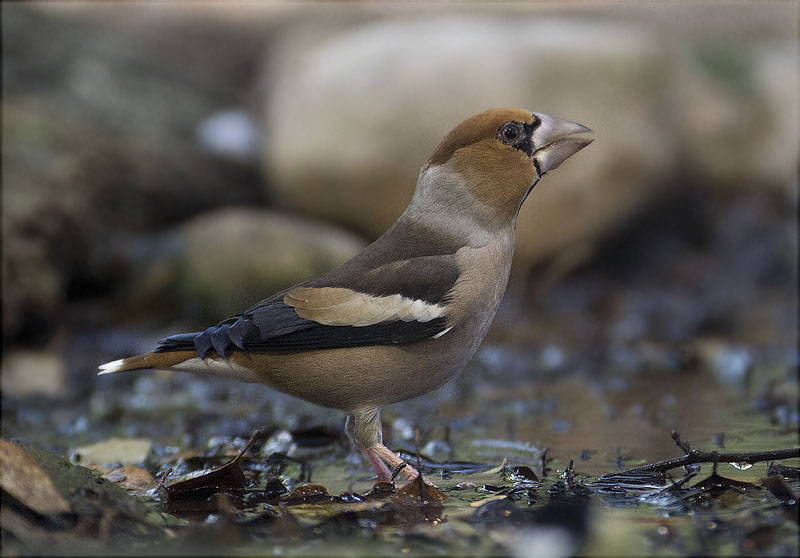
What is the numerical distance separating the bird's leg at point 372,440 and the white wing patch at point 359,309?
384 mm

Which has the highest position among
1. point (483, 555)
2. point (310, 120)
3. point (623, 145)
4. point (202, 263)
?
point (310, 120)

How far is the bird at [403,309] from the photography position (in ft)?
10.8

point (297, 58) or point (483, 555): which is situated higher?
point (297, 58)

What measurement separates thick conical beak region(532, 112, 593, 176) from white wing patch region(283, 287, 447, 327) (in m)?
0.73

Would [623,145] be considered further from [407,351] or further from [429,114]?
[407,351]

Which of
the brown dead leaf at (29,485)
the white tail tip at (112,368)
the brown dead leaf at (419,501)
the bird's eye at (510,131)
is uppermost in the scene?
the bird's eye at (510,131)

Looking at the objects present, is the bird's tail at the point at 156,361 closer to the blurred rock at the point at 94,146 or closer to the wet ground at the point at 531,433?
the wet ground at the point at 531,433

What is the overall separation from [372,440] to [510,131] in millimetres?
1299

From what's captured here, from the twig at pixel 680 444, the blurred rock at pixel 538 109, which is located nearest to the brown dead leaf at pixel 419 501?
the twig at pixel 680 444

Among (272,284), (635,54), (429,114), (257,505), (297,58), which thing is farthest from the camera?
(297,58)

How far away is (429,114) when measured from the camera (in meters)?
8.33

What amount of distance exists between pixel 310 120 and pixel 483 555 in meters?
6.55

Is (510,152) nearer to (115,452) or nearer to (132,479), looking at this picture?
(132,479)

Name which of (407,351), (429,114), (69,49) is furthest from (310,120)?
(407,351)
